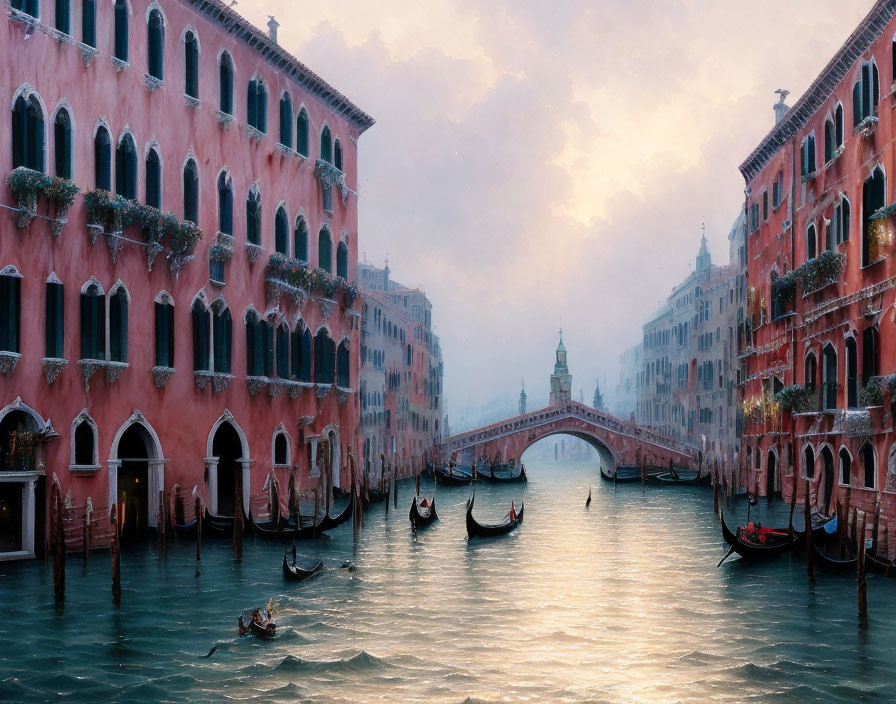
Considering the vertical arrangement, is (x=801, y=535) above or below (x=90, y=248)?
below

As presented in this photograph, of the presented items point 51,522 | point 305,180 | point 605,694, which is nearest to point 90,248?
point 51,522

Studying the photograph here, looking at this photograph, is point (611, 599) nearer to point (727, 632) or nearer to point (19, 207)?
point (727, 632)

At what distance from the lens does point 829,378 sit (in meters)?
17.6

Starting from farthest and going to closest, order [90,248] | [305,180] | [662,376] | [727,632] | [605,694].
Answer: [662,376] < [305,180] < [90,248] < [727,632] < [605,694]

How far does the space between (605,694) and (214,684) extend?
3.17m

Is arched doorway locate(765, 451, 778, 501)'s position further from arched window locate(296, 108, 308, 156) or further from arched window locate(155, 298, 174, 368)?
arched window locate(155, 298, 174, 368)

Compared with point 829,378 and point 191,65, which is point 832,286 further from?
point 191,65

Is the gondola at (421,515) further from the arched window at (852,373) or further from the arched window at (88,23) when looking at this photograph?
the arched window at (88,23)

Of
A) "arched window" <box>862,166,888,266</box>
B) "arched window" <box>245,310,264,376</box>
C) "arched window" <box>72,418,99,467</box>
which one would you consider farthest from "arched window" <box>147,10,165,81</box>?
"arched window" <box>862,166,888,266</box>

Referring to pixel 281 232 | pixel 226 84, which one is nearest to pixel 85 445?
pixel 281 232

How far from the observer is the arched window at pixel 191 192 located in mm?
16344

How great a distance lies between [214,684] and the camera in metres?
9.11

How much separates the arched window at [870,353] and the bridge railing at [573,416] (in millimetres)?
22956

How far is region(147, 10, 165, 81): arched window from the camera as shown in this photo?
1557 centimetres
